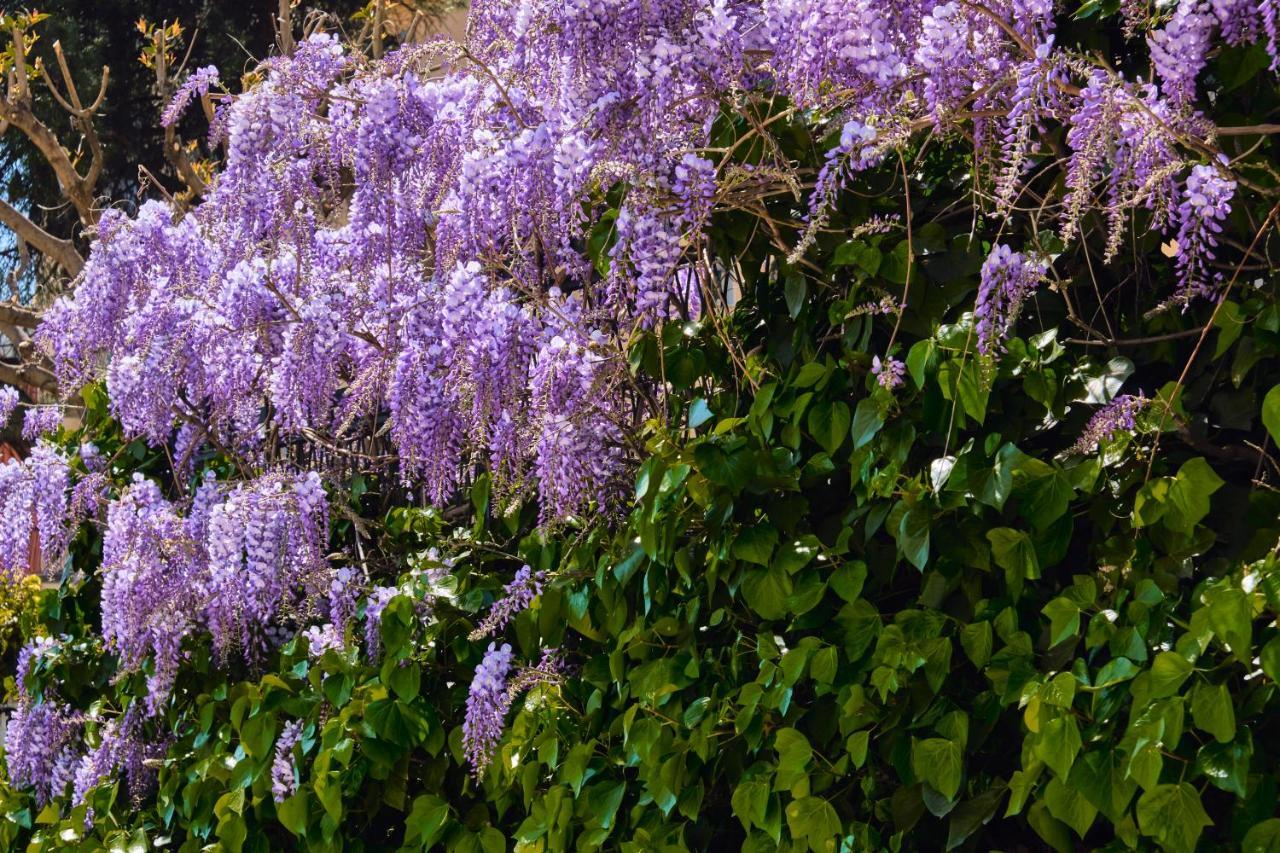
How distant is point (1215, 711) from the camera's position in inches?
75.4

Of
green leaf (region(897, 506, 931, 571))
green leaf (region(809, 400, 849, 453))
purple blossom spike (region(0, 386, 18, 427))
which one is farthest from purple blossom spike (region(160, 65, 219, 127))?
green leaf (region(897, 506, 931, 571))

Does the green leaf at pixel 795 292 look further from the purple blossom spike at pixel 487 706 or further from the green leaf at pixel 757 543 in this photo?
the purple blossom spike at pixel 487 706

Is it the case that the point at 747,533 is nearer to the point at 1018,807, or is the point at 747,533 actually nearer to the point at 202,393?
the point at 1018,807

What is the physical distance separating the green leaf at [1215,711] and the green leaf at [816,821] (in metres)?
0.66

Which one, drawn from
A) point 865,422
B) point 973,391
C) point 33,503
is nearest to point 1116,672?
point 973,391

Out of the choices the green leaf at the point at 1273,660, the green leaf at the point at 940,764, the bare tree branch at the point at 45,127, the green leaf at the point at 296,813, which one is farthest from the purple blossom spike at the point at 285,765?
the bare tree branch at the point at 45,127

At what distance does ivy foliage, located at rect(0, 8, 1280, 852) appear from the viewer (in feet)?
6.68

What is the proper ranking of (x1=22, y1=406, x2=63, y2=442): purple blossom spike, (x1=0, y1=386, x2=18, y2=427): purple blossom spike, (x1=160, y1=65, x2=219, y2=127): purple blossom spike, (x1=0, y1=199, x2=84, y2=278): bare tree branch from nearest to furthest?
(x1=160, y1=65, x2=219, y2=127): purple blossom spike → (x1=22, y1=406, x2=63, y2=442): purple blossom spike → (x1=0, y1=386, x2=18, y2=427): purple blossom spike → (x1=0, y1=199, x2=84, y2=278): bare tree branch

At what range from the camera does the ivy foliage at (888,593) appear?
80.1 inches

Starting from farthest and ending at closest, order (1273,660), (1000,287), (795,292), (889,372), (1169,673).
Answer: (795,292) < (889,372) < (1000,287) < (1169,673) < (1273,660)

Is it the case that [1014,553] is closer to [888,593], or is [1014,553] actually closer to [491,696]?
[888,593]

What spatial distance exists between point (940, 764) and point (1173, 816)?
0.39 meters

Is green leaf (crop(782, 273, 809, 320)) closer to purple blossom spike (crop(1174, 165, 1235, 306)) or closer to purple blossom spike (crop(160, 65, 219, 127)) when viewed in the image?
purple blossom spike (crop(1174, 165, 1235, 306))

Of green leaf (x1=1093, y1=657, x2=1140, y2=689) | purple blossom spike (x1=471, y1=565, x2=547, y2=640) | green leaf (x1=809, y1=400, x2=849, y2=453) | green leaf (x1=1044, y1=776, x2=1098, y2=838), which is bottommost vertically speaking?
purple blossom spike (x1=471, y1=565, x2=547, y2=640)
